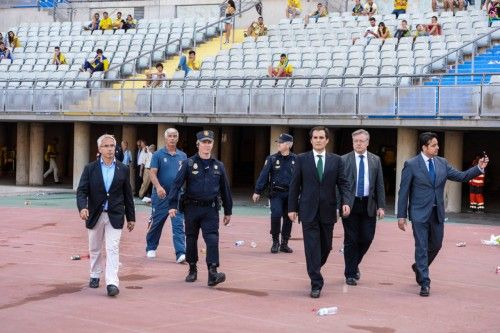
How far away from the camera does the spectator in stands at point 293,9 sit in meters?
35.8

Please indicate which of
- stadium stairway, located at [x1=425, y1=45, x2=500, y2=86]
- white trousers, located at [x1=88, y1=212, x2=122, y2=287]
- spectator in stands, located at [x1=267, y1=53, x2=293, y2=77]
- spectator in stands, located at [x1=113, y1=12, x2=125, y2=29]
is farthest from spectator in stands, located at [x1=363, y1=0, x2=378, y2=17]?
white trousers, located at [x1=88, y1=212, x2=122, y2=287]

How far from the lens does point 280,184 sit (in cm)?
1519

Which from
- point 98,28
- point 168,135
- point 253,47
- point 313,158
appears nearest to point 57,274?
point 168,135

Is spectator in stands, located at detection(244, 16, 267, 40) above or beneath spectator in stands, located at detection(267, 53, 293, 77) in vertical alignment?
above

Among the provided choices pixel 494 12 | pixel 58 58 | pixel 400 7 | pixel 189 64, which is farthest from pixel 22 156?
pixel 494 12

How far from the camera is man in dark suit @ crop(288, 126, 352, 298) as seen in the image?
11016 millimetres

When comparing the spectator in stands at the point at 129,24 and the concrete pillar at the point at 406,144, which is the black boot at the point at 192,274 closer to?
the concrete pillar at the point at 406,144

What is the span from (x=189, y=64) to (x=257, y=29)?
3796 millimetres

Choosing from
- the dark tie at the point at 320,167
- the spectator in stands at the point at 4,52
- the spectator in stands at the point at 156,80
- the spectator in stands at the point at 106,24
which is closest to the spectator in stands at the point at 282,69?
the spectator in stands at the point at 156,80

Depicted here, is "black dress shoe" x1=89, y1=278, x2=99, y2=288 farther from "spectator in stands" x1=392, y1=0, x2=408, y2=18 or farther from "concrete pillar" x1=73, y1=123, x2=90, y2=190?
"spectator in stands" x1=392, y1=0, x2=408, y2=18

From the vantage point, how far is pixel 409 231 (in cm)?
1934

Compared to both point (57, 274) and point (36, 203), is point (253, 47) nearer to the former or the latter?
point (36, 203)

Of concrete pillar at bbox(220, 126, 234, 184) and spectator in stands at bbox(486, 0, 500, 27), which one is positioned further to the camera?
concrete pillar at bbox(220, 126, 234, 184)

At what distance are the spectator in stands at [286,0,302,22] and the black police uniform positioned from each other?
68.8ft
